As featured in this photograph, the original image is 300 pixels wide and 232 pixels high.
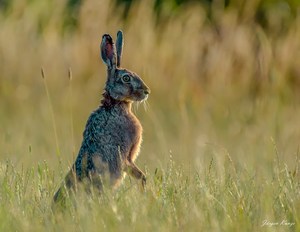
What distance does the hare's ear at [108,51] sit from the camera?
7.13 metres

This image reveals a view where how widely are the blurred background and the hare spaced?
4.02m

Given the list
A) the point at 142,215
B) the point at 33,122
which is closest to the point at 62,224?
the point at 142,215

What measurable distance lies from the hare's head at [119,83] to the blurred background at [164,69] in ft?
13.1

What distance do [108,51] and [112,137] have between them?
2.54ft

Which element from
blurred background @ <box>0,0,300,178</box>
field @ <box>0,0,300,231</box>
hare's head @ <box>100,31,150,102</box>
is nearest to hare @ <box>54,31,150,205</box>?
hare's head @ <box>100,31,150,102</box>

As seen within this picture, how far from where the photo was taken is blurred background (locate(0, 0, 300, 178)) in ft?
39.3

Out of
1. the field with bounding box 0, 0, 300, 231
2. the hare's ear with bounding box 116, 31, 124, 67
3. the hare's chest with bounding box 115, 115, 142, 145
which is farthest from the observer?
the field with bounding box 0, 0, 300, 231

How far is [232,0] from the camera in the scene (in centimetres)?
1595

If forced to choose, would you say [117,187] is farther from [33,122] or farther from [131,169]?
[33,122]

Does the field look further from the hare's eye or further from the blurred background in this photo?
the hare's eye

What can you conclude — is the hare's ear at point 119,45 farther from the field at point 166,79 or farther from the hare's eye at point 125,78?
the field at point 166,79

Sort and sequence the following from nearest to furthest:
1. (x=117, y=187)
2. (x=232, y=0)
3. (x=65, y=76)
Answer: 1. (x=117, y=187)
2. (x=65, y=76)
3. (x=232, y=0)

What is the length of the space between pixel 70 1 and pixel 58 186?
35.7 feet

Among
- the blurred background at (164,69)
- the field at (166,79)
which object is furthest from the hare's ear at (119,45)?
the blurred background at (164,69)
